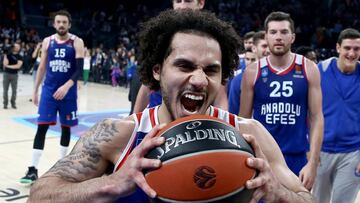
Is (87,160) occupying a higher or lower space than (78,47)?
lower

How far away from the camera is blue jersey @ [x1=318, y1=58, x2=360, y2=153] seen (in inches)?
152

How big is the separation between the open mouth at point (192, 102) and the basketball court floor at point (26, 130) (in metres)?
3.14

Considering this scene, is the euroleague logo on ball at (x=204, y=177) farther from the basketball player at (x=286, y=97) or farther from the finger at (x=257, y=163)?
the basketball player at (x=286, y=97)

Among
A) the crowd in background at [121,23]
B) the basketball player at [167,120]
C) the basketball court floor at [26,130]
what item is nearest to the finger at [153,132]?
the basketball player at [167,120]

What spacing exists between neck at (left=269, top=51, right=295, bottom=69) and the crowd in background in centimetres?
1220

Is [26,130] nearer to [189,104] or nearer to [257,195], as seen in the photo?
[189,104]

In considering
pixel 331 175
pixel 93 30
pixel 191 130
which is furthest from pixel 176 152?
pixel 93 30

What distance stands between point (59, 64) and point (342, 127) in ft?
11.1

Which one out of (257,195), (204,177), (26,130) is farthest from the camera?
(26,130)

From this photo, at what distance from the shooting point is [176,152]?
1.44 metres

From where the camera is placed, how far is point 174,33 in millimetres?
1959

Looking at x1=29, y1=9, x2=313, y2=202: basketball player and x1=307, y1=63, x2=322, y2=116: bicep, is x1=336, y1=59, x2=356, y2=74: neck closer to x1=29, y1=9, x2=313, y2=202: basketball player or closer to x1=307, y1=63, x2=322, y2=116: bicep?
x1=307, y1=63, x2=322, y2=116: bicep

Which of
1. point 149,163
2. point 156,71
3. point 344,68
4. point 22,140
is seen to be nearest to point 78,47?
point 22,140

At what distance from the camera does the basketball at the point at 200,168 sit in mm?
1389
